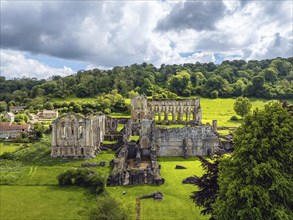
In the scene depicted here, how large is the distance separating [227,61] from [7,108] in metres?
128

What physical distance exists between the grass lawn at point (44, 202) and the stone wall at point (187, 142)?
18.5 metres

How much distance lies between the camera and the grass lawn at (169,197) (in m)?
25.9

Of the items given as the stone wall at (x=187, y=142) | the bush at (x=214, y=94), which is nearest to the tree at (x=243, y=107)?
the bush at (x=214, y=94)

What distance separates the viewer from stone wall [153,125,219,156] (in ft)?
156

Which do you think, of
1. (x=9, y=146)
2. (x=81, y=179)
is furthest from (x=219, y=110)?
(x=81, y=179)

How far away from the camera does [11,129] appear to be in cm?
7344

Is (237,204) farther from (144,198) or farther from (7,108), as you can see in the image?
(7,108)

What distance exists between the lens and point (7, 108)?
376 feet

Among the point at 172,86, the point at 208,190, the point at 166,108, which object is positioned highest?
the point at 172,86

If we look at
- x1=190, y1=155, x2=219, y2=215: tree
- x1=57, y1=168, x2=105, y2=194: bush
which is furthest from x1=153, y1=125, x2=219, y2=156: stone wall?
x1=190, y1=155, x2=219, y2=215: tree

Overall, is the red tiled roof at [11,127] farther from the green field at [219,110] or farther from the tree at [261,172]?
the tree at [261,172]

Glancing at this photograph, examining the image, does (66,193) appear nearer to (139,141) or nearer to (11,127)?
(139,141)

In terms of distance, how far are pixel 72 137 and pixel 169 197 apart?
70.9 feet

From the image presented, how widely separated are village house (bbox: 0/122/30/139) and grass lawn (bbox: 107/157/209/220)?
153 feet
